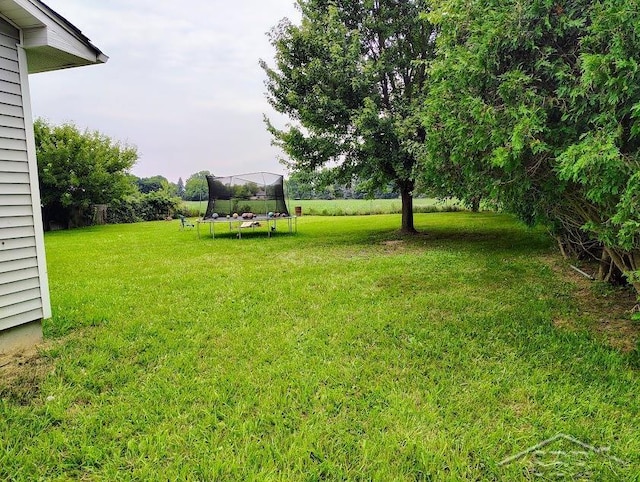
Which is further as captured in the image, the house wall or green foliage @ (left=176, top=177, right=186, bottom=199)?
green foliage @ (left=176, top=177, right=186, bottom=199)

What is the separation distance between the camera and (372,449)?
75.0 inches

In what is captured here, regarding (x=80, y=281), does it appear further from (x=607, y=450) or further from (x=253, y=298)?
(x=607, y=450)

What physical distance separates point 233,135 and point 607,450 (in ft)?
73.8

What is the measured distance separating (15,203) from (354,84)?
22.6 ft

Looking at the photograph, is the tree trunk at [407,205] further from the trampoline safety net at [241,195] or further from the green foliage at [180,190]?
the green foliage at [180,190]

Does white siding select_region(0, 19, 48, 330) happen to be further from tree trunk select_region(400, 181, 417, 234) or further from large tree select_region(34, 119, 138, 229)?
large tree select_region(34, 119, 138, 229)

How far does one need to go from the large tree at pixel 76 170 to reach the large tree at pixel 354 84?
40.3 ft

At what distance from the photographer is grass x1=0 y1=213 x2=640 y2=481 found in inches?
72.9

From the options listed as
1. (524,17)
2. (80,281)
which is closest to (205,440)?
(524,17)

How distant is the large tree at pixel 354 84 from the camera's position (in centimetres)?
821

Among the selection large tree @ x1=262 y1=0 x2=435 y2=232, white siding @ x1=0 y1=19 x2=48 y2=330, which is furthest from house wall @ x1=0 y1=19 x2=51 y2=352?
large tree @ x1=262 y1=0 x2=435 y2=232

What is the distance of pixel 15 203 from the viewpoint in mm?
3021

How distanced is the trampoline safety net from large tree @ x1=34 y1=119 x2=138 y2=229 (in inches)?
337

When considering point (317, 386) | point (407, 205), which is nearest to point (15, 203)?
point (317, 386)
